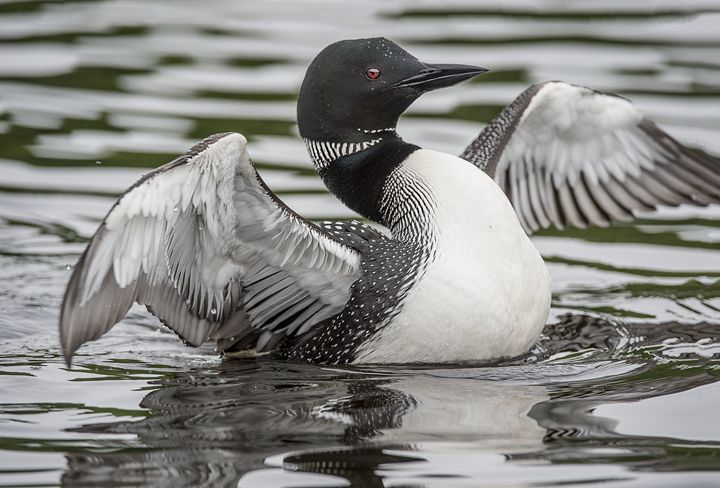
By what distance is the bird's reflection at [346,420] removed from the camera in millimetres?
4305

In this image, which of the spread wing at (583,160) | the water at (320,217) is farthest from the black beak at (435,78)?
the water at (320,217)

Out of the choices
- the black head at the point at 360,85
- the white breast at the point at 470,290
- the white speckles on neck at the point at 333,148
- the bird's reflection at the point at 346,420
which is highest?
the black head at the point at 360,85

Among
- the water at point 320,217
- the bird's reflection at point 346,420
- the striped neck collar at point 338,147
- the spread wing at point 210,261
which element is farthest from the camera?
the striped neck collar at point 338,147

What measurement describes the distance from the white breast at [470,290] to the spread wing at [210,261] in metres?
0.33

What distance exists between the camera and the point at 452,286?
5.49 metres

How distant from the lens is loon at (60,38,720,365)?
5070 millimetres

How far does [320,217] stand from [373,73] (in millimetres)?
2172

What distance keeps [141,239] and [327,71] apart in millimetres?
1273

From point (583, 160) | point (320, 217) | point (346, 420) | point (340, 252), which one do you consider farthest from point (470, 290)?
point (320, 217)

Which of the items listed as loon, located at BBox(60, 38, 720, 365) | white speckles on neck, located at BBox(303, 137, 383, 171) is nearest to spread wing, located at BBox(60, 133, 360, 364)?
loon, located at BBox(60, 38, 720, 365)

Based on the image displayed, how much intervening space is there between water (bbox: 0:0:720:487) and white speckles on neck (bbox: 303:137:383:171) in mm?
981

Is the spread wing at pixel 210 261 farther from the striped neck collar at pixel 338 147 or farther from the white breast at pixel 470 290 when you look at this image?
the striped neck collar at pixel 338 147

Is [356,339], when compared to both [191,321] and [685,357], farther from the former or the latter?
[685,357]

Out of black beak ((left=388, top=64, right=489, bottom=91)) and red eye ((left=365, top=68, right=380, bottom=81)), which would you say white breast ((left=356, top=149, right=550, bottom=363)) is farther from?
red eye ((left=365, top=68, right=380, bottom=81))
